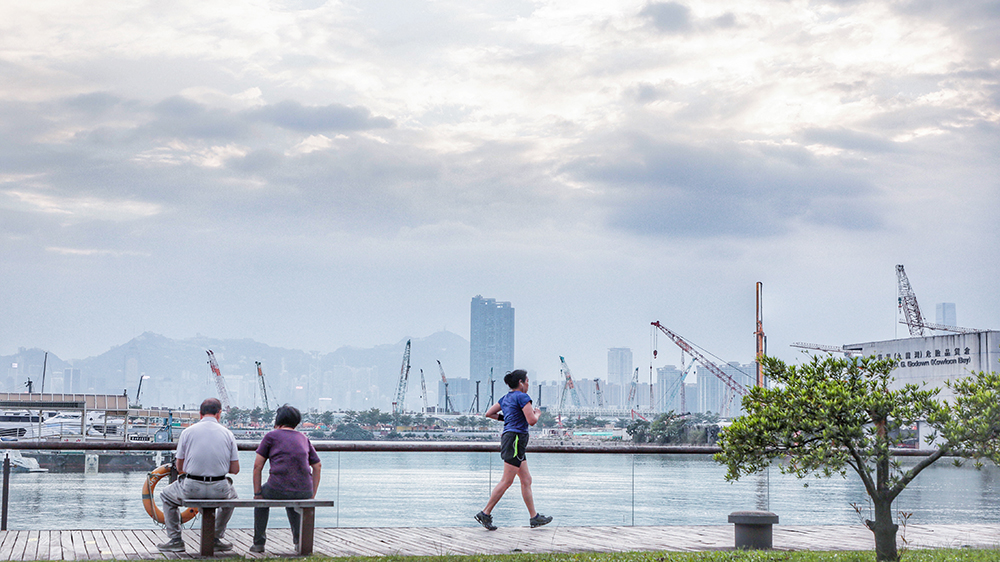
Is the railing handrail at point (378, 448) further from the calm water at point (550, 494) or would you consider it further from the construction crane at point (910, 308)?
the construction crane at point (910, 308)

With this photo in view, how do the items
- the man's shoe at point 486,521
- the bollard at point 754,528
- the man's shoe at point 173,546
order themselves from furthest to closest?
the man's shoe at point 486,521 → the bollard at point 754,528 → the man's shoe at point 173,546

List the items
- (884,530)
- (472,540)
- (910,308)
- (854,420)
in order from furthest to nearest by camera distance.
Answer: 1. (910,308)
2. (472,540)
3. (884,530)
4. (854,420)

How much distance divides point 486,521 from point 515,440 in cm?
104

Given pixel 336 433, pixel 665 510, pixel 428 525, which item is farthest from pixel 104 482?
pixel 336 433

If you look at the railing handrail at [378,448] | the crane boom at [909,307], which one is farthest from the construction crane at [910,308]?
the railing handrail at [378,448]

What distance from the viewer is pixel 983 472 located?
11227mm

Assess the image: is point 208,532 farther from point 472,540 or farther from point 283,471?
point 472,540

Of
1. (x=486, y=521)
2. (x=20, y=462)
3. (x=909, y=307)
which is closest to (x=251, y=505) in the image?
(x=486, y=521)

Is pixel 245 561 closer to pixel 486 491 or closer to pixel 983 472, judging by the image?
pixel 486 491

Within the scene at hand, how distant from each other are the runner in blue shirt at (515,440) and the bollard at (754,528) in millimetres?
2342

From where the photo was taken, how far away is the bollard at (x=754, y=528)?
30.4 ft

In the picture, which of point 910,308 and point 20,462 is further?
point 910,308

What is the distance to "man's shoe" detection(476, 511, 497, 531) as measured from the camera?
A: 10.2 metres

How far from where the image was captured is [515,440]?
10.1m
